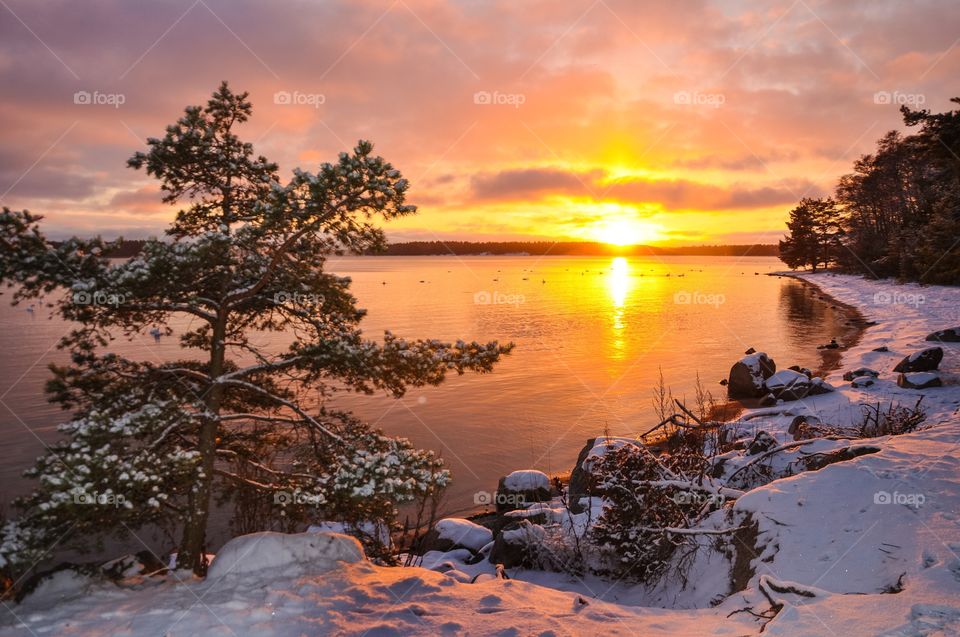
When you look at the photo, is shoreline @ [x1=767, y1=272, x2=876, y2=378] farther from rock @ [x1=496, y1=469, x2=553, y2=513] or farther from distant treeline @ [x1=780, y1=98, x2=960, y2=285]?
rock @ [x1=496, y1=469, x2=553, y2=513]

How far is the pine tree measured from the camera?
6.27 m

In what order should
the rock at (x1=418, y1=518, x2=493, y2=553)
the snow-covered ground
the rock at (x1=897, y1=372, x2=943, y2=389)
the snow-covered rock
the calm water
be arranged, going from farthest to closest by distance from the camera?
the calm water < the rock at (x1=897, y1=372, x2=943, y2=389) < the rock at (x1=418, y1=518, x2=493, y2=553) < the snow-covered rock < the snow-covered ground

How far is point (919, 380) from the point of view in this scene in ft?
59.0

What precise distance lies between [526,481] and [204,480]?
28.9 feet

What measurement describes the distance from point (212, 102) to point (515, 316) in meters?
48.3

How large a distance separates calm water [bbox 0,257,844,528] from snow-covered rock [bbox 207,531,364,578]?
6.95 m

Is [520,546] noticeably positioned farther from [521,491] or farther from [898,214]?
[898,214]

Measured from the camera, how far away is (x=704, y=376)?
29.2 m

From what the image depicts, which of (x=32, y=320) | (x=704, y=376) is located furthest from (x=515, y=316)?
(x=32, y=320)

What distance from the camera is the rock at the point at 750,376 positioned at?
24109mm

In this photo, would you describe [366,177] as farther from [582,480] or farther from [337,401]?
[337,401]

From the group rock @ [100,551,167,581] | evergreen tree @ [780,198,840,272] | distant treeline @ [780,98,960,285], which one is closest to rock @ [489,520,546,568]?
rock @ [100,551,167,581]

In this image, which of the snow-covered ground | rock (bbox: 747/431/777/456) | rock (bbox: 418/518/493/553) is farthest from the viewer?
rock (bbox: 418/518/493/553)

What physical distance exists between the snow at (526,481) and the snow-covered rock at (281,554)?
6.88 meters
